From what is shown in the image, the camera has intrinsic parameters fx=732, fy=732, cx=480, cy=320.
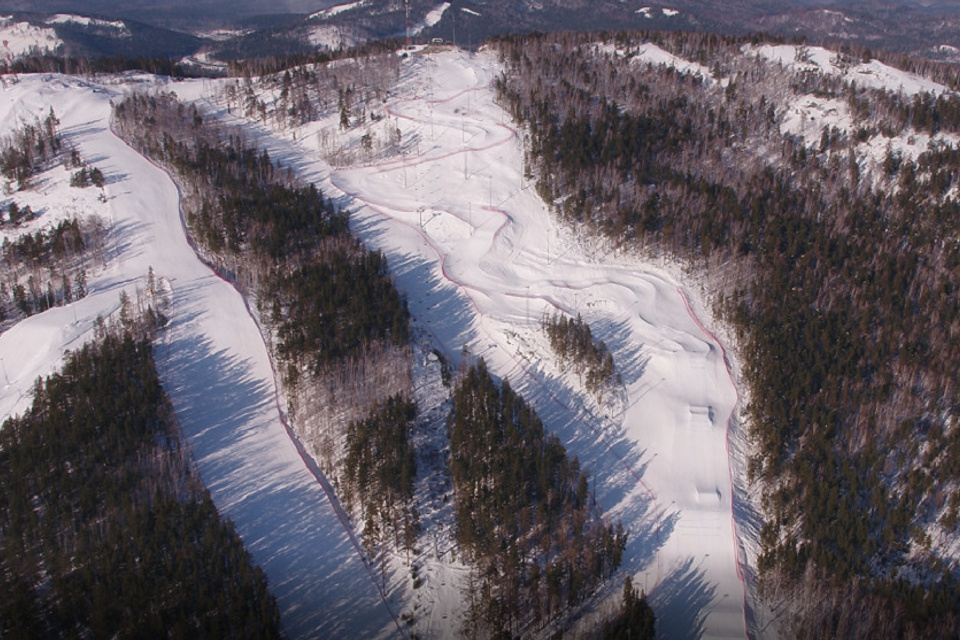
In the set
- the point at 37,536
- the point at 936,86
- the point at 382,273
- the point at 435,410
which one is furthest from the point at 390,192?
the point at 936,86

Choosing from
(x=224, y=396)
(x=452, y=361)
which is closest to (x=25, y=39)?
(x=224, y=396)

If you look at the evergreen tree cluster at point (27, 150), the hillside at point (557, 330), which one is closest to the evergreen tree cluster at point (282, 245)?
the hillside at point (557, 330)

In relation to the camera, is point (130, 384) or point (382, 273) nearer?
point (130, 384)

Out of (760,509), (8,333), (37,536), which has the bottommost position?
(760,509)

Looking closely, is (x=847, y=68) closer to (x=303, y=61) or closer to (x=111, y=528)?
(x=303, y=61)

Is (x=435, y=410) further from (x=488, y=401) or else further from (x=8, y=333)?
(x=8, y=333)
